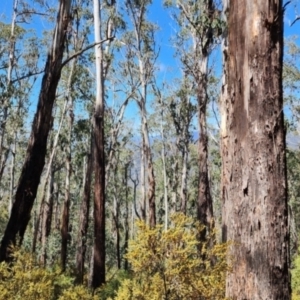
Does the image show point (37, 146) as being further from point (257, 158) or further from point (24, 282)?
point (257, 158)

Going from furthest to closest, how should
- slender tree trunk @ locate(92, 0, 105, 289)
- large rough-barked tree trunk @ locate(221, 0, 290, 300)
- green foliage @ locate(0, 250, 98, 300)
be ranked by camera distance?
slender tree trunk @ locate(92, 0, 105, 289) → green foliage @ locate(0, 250, 98, 300) → large rough-barked tree trunk @ locate(221, 0, 290, 300)

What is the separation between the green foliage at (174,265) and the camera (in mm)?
2791

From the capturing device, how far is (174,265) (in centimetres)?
285

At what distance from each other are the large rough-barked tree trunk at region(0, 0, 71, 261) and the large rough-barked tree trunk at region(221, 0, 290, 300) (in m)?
3.11

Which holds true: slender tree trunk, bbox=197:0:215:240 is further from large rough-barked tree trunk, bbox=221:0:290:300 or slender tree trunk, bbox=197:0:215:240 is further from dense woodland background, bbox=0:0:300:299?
large rough-barked tree trunk, bbox=221:0:290:300

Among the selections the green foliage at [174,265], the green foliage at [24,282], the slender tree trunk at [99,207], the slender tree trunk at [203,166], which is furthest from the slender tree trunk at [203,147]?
the green foliage at [174,265]

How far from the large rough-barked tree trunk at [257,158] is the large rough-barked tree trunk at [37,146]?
311 cm

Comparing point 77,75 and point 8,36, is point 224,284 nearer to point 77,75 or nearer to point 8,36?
point 77,75

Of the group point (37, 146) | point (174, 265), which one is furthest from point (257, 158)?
point (37, 146)

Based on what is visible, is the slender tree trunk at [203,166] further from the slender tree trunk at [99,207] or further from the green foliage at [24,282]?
the green foliage at [24,282]

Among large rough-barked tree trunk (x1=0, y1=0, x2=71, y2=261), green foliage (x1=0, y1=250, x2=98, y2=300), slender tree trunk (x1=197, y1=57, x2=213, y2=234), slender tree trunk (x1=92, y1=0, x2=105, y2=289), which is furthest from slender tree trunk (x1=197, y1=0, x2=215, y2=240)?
green foliage (x1=0, y1=250, x2=98, y2=300)

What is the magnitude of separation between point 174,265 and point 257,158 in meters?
0.79

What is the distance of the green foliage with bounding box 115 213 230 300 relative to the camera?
9.16 feet

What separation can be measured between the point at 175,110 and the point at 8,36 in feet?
29.7
